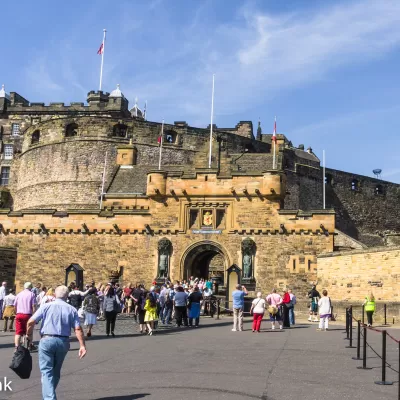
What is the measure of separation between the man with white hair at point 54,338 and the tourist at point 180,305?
34.8ft

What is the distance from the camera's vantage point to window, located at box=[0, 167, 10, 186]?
5212 centimetres

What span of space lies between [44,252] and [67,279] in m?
4.59

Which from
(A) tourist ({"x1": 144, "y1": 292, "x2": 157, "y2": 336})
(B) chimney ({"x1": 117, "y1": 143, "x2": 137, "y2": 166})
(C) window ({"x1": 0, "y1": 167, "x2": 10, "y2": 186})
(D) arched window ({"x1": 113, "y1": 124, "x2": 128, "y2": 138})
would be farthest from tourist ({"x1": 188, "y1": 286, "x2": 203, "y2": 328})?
(C) window ({"x1": 0, "y1": 167, "x2": 10, "y2": 186})

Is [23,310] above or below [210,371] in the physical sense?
above

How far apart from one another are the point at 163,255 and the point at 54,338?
67.2 feet

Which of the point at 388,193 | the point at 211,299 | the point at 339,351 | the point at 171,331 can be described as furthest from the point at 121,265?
A: the point at 388,193

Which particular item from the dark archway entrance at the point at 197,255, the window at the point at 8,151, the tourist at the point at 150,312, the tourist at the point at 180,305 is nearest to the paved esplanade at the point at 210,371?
the tourist at the point at 150,312

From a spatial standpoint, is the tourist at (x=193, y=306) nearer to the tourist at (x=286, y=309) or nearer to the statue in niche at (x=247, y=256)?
the tourist at (x=286, y=309)

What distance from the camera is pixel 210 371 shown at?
8.91m

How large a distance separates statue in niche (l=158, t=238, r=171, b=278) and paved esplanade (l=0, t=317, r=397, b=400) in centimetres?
1257

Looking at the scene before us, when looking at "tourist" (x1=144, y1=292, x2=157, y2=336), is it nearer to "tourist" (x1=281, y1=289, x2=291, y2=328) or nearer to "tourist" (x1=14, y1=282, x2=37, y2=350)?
"tourist" (x1=14, y1=282, x2=37, y2=350)

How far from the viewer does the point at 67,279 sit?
23953 mm

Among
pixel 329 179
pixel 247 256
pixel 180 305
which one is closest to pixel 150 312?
pixel 180 305

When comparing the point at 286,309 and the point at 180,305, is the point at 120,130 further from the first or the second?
the point at 286,309
